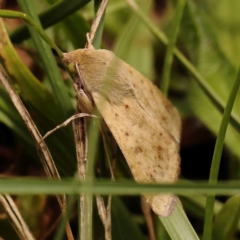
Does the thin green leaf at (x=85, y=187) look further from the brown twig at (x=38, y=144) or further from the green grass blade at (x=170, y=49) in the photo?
the green grass blade at (x=170, y=49)

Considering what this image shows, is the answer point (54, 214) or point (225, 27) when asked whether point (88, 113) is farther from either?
point (225, 27)

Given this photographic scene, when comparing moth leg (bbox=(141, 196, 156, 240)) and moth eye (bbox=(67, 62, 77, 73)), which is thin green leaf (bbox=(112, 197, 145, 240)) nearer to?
moth leg (bbox=(141, 196, 156, 240))

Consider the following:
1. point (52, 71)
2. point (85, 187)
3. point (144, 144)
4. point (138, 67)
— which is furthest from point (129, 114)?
point (138, 67)

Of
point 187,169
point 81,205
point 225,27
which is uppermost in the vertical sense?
point 225,27

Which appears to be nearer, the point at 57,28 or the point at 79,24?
the point at 79,24

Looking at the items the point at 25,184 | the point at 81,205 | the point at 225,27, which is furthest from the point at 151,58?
the point at 25,184

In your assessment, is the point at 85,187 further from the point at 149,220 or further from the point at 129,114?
the point at 149,220
